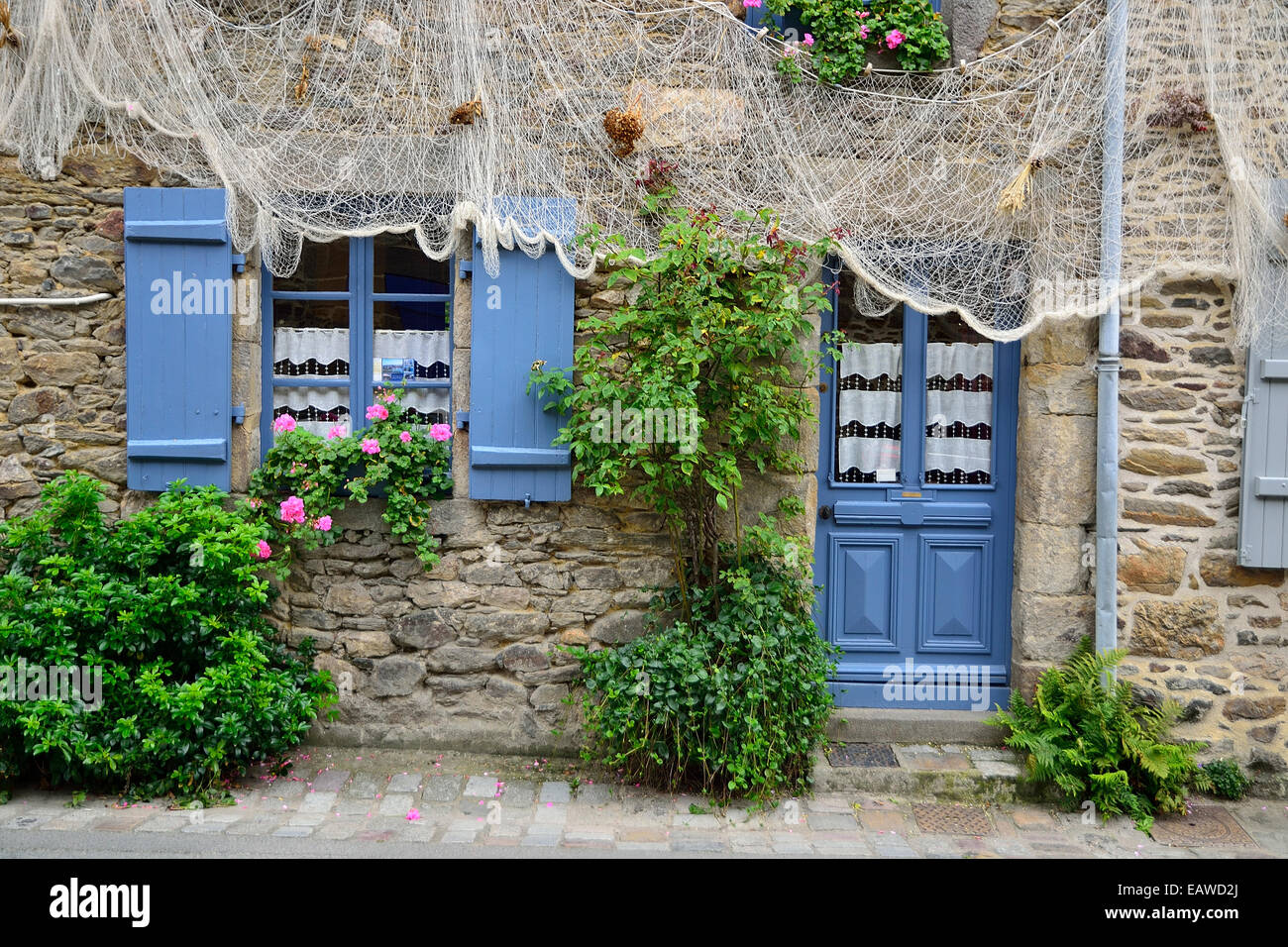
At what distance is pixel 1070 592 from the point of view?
181 inches

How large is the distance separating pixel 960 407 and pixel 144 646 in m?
3.88

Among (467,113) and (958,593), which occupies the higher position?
(467,113)

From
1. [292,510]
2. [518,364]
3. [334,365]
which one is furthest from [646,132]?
[292,510]

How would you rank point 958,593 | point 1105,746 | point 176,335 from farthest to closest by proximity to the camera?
point 958,593
point 176,335
point 1105,746

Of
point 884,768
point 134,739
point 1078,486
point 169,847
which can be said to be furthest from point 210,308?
point 1078,486

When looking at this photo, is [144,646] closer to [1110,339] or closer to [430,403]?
[430,403]

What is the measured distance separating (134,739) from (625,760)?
2.04 m

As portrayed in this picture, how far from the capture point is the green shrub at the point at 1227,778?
14.4 feet

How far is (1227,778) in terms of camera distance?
4.38 meters

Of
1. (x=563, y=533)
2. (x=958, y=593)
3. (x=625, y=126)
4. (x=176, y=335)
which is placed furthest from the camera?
(x=958, y=593)

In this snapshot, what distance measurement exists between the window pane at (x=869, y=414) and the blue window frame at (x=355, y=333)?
195cm

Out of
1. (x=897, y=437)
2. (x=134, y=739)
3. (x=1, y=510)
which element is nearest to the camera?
(x=134, y=739)

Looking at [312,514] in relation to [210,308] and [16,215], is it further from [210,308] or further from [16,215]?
[16,215]

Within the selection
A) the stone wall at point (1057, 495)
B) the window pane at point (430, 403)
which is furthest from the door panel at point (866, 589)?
the window pane at point (430, 403)
